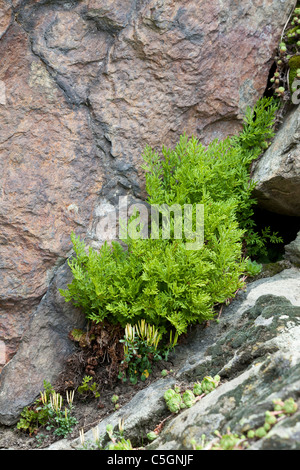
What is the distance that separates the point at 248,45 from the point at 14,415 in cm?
462

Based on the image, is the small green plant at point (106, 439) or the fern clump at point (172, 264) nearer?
the small green plant at point (106, 439)

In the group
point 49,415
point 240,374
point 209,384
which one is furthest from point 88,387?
point 240,374

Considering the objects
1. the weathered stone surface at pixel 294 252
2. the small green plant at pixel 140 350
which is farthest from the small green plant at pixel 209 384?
the weathered stone surface at pixel 294 252

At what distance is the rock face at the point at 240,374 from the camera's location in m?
2.70

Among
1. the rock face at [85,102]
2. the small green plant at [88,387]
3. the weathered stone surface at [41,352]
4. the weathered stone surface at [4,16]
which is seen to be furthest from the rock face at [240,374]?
the weathered stone surface at [4,16]

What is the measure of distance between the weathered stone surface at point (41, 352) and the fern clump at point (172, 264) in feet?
0.62

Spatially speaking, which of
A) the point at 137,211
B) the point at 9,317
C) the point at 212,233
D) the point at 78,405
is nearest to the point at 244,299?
the point at 212,233

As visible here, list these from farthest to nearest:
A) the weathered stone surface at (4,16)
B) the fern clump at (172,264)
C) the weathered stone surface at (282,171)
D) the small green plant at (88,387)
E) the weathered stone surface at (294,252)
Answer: the weathered stone surface at (294,252)
the weathered stone surface at (282,171)
the weathered stone surface at (4,16)
the small green plant at (88,387)
the fern clump at (172,264)

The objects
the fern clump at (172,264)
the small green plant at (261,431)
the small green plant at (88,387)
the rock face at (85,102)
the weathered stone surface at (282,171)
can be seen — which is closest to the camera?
the small green plant at (261,431)

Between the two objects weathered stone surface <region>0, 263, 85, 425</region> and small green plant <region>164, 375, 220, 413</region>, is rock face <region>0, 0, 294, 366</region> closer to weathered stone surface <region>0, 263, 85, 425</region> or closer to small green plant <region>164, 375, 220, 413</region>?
weathered stone surface <region>0, 263, 85, 425</region>

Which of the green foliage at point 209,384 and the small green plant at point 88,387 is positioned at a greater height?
the green foliage at point 209,384

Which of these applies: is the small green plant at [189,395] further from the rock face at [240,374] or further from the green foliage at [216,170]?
the green foliage at [216,170]

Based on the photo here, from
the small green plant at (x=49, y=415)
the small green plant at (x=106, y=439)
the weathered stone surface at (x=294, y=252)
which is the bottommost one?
the small green plant at (x=49, y=415)

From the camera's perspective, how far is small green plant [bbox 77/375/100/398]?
425cm
